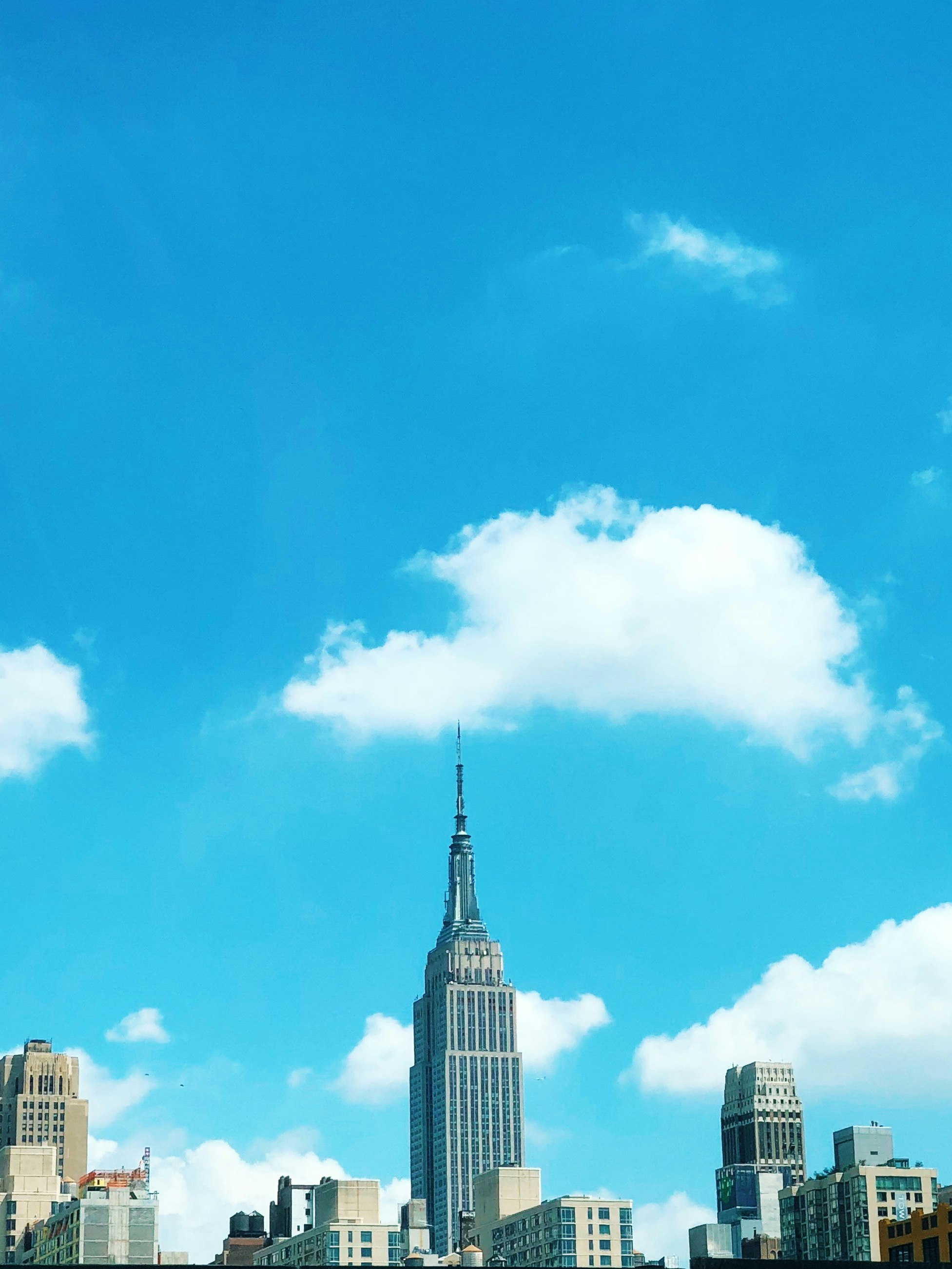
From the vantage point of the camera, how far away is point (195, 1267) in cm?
14300

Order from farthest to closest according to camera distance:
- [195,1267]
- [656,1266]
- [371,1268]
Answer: [371,1268]
[656,1266]
[195,1267]

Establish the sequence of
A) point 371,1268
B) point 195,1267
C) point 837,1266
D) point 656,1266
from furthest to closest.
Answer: point 371,1268
point 656,1266
point 195,1267
point 837,1266

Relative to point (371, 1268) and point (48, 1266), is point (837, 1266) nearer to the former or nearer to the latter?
point (48, 1266)

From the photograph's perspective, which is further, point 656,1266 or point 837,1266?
point 656,1266

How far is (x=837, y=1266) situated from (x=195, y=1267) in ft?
132

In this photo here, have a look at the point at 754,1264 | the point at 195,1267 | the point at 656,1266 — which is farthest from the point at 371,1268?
the point at 754,1264

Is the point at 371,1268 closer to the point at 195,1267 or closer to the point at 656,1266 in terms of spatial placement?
the point at 656,1266

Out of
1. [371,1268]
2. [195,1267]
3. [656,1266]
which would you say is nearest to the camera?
[195,1267]

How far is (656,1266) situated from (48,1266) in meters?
48.7

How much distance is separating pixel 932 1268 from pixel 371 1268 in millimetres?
71121

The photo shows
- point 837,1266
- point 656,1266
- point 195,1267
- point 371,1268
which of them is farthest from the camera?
point 371,1268

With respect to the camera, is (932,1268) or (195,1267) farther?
(195,1267)

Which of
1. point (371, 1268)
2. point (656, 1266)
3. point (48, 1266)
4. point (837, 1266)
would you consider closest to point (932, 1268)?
point (837, 1266)

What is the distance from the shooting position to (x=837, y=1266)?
437 feet
